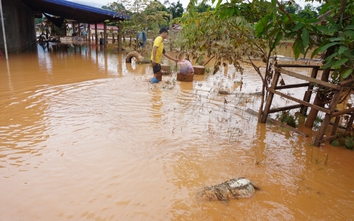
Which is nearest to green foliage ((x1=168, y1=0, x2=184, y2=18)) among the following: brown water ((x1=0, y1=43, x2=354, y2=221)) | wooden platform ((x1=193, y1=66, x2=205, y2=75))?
wooden platform ((x1=193, y1=66, x2=205, y2=75))

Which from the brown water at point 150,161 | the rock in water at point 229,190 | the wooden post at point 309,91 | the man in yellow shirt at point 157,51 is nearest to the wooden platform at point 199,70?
the man in yellow shirt at point 157,51

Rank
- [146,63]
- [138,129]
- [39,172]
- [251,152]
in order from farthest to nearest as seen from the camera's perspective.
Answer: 1. [146,63]
2. [138,129]
3. [251,152]
4. [39,172]

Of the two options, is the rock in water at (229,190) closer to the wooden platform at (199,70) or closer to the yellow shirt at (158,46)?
the yellow shirt at (158,46)

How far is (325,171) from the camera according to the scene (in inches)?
142

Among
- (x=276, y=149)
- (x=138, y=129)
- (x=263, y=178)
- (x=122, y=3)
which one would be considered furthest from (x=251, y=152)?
(x=122, y=3)

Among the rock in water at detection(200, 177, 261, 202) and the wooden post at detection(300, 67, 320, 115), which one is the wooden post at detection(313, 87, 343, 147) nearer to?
the wooden post at detection(300, 67, 320, 115)

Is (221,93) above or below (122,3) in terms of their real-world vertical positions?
below

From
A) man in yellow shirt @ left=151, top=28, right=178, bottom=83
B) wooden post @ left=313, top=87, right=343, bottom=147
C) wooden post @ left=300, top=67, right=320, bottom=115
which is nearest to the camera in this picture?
wooden post @ left=313, top=87, right=343, bottom=147

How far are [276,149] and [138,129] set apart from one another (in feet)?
7.74

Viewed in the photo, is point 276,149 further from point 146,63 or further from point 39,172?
point 146,63

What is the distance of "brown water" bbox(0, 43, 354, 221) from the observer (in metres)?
2.71

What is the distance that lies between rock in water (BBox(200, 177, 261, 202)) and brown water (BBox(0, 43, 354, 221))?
0.09m

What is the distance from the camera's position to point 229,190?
2912 mm

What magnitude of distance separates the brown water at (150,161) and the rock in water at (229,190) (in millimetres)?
90
